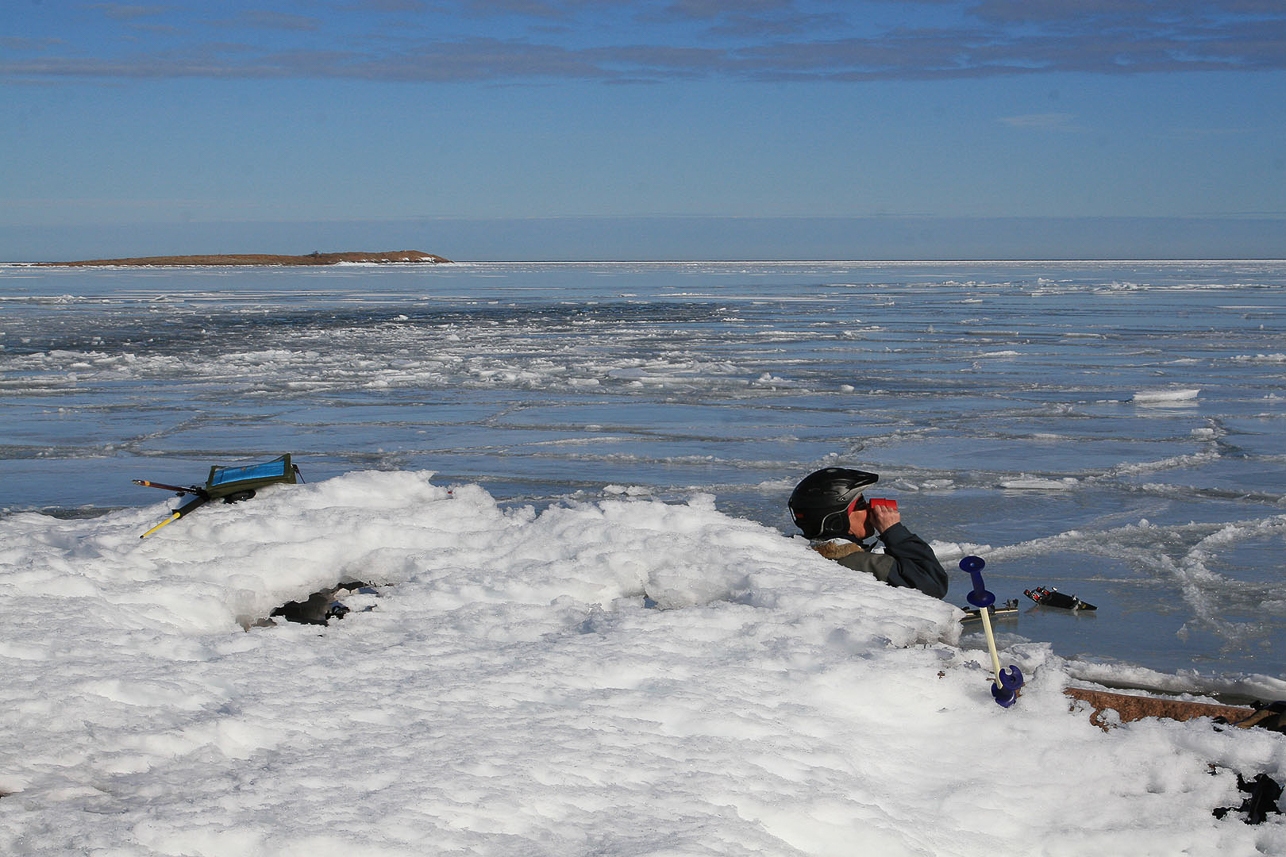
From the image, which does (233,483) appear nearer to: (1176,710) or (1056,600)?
(1056,600)

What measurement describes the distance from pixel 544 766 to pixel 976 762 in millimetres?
1356

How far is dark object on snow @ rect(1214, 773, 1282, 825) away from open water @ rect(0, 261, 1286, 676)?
4.69 feet

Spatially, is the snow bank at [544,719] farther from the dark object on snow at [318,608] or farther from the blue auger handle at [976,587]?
the blue auger handle at [976,587]

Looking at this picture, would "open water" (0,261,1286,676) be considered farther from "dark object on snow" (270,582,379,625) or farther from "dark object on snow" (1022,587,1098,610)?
"dark object on snow" (270,582,379,625)

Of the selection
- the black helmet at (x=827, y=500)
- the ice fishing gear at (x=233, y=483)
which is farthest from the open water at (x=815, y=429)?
the ice fishing gear at (x=233, y=483)

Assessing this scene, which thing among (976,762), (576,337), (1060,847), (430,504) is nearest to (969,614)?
(976,762)

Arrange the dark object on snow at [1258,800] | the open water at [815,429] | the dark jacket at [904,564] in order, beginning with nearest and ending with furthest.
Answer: the dark object on snow at [1258,800] → the dark jacket at [904,564] → the open water at [815,429]

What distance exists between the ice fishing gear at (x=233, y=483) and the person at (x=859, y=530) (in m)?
2.58

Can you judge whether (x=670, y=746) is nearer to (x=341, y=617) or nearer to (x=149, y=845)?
(x=149, y=845)

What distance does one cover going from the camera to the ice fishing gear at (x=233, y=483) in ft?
17.8

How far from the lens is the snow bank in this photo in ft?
9.43

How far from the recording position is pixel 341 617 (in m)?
4.69

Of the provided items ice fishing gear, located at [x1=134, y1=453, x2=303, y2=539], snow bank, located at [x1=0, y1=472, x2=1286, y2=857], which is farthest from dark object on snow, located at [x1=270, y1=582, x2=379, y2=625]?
ice fishing gear, located at [x1=134, y1=453, x2=303, y2=539]

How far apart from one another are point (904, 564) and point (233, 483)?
3.31 metres
